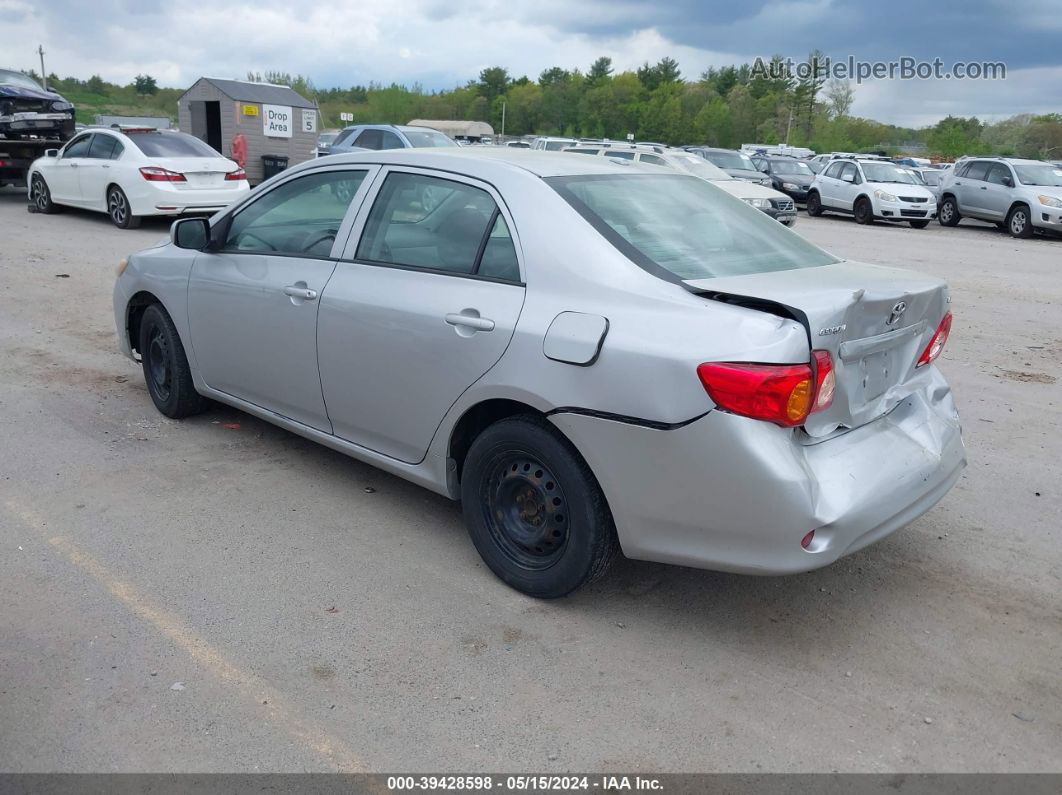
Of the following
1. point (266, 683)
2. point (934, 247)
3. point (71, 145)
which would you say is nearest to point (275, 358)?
point (266, 683)

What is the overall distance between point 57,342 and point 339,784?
617 centimetres

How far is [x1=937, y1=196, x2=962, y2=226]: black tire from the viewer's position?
23.2m

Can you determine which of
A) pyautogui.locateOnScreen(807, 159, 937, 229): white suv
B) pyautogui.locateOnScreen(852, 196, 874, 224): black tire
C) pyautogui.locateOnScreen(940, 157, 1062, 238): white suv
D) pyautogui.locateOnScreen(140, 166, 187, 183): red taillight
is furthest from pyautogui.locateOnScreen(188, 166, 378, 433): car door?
pyautogui.locateOnScreen(852, 196, 874, 224): black tire

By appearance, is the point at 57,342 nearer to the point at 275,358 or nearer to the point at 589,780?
the point at 275,358

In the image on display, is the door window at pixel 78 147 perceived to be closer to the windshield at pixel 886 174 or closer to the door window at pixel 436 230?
the door window at pixel 436 230

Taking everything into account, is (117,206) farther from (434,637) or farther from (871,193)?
(871,193)

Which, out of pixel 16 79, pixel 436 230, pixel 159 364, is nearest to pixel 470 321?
pixel 436 230

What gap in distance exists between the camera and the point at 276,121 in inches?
995

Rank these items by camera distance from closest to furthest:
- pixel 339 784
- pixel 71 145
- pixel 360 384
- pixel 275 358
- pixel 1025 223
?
pixel 339 784, pixel 360 384, pixel 275 358, pixel 71 145, pixel 1025 223

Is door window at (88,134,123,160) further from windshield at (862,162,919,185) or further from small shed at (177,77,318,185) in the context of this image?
windshield at (862,162,919,185)

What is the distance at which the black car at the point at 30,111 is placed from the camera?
1722 centimetres

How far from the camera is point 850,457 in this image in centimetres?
331

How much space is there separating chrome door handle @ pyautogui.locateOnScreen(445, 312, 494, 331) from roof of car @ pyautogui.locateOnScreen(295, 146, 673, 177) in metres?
0.65

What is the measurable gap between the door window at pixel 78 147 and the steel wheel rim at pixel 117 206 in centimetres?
104
